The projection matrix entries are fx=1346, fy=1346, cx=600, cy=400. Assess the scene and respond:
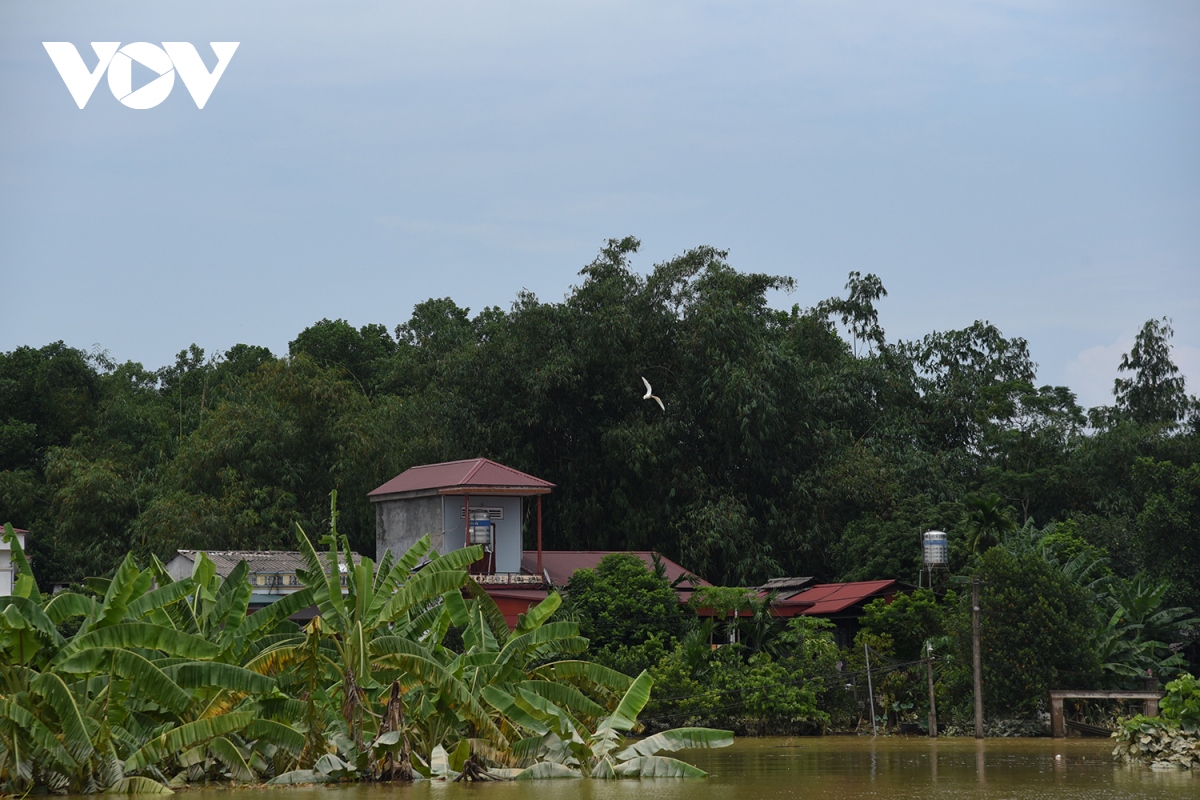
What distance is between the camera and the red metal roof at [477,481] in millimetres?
30562

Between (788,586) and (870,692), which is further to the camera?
(788,586)

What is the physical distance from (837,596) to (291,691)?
16.7 m

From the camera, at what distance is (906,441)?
133 ft

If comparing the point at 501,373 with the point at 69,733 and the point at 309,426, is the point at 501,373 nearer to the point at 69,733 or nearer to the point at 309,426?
the point at 309,426

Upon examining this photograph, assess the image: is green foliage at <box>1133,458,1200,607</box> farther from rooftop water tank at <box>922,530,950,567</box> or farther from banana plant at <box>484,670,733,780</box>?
banana plant at <box>484,670,733,780</box>

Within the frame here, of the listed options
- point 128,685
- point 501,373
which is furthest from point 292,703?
point 501,373

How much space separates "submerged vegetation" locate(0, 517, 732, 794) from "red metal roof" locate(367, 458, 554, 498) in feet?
44.6

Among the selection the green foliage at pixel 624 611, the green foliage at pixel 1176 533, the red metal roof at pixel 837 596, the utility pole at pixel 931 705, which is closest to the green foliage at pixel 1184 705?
the utility pole at pixel 931 705

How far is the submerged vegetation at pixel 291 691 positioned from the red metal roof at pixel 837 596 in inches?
510

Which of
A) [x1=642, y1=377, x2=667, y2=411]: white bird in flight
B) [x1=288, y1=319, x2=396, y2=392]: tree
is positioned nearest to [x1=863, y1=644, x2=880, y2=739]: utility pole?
[x1=642, y1=377, x2=667, y2=411]: white bird in flight

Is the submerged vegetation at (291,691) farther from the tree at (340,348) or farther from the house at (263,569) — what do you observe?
the tree at (340,348)

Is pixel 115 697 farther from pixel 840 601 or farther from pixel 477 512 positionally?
pixel 840 601

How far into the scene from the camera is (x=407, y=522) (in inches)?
1283

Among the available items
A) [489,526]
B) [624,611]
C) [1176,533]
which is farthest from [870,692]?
[489,526]
